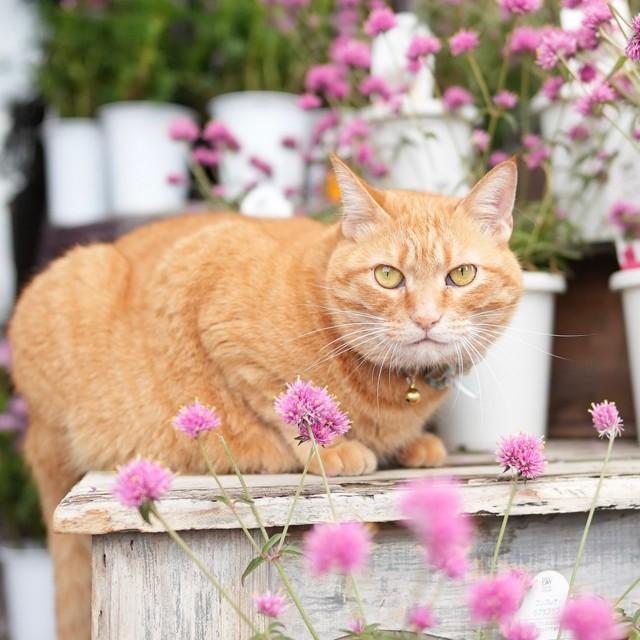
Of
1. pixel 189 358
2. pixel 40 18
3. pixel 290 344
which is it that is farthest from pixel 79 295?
pixel 40 18

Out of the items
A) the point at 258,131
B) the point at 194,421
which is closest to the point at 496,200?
the point at 194,421

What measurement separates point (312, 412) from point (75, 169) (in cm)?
208

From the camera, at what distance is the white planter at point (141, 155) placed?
2564 millimetres

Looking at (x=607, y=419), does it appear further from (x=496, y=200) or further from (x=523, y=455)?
(x=496, y=200)

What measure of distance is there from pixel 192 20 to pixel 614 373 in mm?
1792

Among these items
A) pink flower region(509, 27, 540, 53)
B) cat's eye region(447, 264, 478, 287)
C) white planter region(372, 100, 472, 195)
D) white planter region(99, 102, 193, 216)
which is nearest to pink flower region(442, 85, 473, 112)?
white planter region(372, 100, 472, 195)

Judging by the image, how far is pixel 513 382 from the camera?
5.84 feet

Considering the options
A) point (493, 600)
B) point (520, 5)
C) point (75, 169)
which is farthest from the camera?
point (75, 169)

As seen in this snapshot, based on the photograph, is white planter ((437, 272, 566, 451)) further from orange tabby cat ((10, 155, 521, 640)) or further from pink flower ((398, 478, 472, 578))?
pink flower ((398, 478, 472, 578))

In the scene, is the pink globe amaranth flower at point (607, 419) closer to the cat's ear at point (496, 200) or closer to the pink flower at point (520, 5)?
the cat's ear at point (496, 200)

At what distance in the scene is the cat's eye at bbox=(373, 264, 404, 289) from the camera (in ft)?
4.56

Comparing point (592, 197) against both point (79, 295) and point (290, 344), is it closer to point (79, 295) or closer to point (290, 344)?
point (290, 344)

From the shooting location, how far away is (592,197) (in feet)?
6.43

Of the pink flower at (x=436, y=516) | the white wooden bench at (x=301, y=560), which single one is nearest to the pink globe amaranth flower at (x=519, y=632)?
the pink flower at (x=436, y=516)
